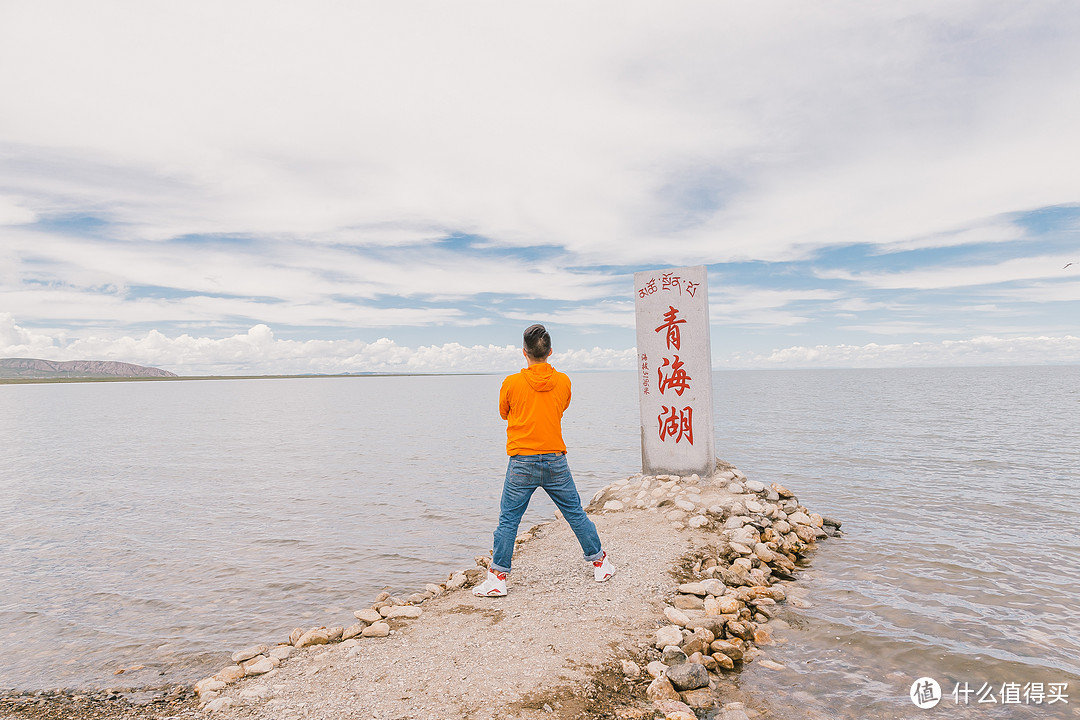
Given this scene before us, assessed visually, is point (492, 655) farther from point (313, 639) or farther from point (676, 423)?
point (676, 423)

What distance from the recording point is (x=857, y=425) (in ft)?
94.1

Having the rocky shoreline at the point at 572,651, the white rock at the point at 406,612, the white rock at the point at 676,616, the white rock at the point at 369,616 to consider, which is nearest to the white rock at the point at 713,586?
the rocky shoreline at the point at 572,651

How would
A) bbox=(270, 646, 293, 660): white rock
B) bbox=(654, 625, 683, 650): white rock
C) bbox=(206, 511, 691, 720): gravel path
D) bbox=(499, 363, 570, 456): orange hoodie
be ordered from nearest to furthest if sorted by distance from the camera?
1. bbox=(206, 511, 691, 720): gravel path
2. bbox=(654, 625, 683, 650): white rock
3. bbox=(270, 646, 293, 660): white rock
4. bbox=(499, 363, 570, 456): orange hoodie

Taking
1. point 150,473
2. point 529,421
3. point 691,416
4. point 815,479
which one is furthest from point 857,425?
point 150,473

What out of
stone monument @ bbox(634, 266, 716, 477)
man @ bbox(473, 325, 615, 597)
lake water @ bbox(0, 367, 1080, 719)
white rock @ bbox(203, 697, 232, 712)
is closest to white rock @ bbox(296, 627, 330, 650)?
white rock @ bbox(203, 697, 232, 712)

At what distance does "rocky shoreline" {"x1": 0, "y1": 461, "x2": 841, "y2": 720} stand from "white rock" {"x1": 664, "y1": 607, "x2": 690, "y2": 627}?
2 cm

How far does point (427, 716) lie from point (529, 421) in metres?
2.97

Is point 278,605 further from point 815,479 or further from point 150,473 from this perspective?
point 150,473

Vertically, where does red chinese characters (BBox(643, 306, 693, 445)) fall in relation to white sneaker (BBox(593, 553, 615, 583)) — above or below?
above

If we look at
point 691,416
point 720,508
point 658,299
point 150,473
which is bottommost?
point 150,473

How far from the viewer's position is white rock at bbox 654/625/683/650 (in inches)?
208

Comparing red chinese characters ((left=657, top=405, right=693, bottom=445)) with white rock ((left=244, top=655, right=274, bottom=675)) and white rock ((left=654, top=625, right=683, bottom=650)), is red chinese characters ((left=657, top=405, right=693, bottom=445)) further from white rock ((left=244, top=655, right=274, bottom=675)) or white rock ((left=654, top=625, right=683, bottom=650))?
white rock ((left=244, top=655, right=274, bottom=675))

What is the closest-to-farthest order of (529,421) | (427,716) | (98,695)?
(427,716) → (98,695) → (529,421)

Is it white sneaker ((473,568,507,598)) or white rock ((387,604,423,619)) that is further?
white sneaker ((473,568,507,598))
